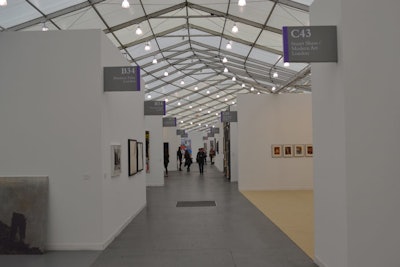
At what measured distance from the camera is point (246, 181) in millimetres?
14117

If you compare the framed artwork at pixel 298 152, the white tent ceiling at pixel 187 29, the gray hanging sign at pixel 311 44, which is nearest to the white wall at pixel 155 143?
the white tent ceiling at pixel 187 29

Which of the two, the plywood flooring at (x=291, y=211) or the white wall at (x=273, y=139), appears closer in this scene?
the plywood flooring at (x=291, y=211)

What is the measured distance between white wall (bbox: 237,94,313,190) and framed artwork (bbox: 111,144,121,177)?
7.28 metres

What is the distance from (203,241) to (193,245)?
30 centimetres

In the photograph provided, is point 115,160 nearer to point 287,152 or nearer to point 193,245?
point 193,245

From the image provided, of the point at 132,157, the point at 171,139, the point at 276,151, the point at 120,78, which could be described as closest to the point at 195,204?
the point at 132,157

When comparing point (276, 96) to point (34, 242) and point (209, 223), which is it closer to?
point (209, 223)

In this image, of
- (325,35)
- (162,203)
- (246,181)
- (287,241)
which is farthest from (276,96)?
(325,35)

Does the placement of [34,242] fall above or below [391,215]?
below

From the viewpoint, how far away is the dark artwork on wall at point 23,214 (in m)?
5.96

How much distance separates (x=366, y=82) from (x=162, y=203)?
27.1 feet

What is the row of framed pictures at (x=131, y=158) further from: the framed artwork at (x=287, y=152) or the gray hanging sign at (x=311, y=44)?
the framed artwork at (x=287, y=152)

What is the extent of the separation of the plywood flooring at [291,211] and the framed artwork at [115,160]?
334cm

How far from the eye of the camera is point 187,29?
17625 millimetres
